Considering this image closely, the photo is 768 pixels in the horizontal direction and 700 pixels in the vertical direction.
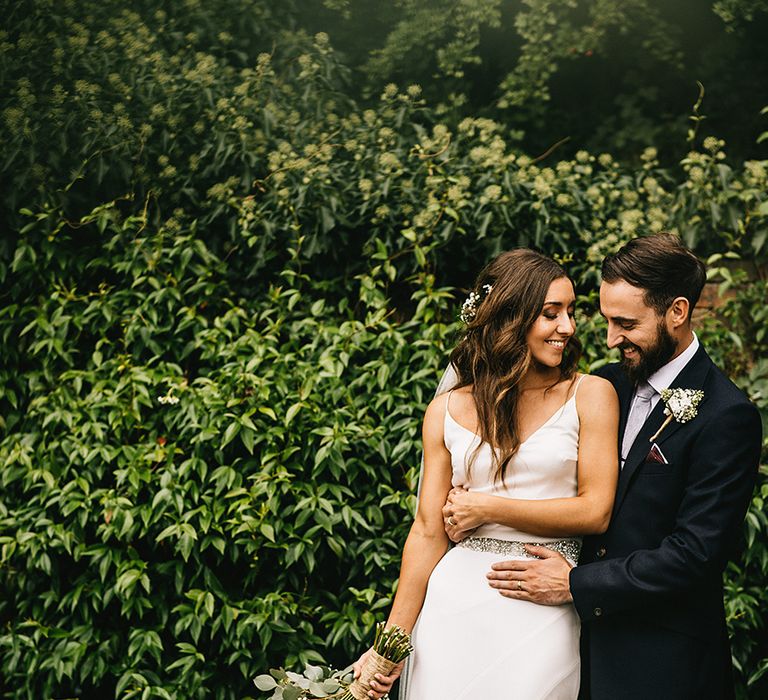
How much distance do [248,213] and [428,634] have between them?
2.72 m

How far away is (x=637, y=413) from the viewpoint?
2.54 metres

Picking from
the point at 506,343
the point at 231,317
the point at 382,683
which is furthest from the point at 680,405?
the point at 231,317

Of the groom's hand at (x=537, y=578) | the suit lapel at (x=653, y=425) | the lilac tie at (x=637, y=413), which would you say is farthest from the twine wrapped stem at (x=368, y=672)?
the lilac tie at (x=637, y=413)

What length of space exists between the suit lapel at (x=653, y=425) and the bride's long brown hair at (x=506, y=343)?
1.03 feet

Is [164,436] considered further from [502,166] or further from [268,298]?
[502,166]

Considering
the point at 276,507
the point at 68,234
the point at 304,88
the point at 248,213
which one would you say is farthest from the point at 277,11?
the point at 276,507

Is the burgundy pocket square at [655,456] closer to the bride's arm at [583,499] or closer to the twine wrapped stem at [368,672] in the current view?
the bride's arm at [583,499]

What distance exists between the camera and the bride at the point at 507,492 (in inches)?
96.5

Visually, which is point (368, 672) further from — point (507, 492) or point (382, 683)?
point (507, 492)

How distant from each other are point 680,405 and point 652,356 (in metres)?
0.18

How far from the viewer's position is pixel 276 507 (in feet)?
12.0

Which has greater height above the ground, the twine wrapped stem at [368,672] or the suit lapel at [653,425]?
the suit lapel at [653,425]

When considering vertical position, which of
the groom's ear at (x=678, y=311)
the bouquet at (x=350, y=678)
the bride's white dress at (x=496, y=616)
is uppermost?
the groom's ear at (x=678, y=311)

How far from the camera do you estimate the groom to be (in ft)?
7.38
